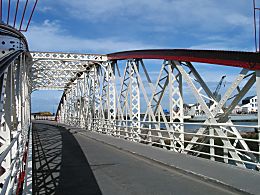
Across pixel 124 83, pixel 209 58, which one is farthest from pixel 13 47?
pixel 124 83

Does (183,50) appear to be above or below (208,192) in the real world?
above

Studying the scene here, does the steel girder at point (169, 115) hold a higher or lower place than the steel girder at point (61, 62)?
lower

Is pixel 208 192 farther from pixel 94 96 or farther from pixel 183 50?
pixel 94 96

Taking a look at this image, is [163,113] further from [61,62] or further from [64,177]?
[61,62]

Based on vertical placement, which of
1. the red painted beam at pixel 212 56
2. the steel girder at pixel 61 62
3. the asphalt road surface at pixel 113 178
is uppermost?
the steel girder at pixel 61 62

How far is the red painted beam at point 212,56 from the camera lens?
30.1ft

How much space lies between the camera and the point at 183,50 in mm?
12906

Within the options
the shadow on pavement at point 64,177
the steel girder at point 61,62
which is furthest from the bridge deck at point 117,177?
the steel girder at point 61,62

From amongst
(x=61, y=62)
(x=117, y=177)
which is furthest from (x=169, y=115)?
(x=61, y=62)

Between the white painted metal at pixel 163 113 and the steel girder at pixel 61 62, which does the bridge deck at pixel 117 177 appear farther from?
the steel girder at pixel 61 62

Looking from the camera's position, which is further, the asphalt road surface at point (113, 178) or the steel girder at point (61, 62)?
the steel girder at point (61, 62)

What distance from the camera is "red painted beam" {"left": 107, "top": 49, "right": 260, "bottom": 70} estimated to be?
361 inches

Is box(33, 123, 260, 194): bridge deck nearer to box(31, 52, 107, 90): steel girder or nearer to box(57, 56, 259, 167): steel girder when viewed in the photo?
box(57, 56, 259, 167): steel girder

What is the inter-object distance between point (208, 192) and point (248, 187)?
81 cm
